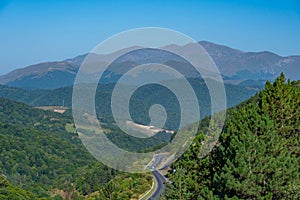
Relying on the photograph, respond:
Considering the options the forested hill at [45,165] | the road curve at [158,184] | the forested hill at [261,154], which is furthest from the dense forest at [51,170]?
the forested hill at [261,154]

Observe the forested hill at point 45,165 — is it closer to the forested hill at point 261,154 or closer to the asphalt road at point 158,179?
the asphalt road at point 158,179

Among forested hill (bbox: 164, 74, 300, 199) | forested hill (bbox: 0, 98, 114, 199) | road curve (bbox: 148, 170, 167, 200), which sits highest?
forested hill (bbox: 164, 74, 300, 199)

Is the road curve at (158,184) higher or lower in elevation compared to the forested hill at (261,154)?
lower

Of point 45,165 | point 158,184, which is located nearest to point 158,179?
point 158,184

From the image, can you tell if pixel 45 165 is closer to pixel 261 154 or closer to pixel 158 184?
pixel 158 184

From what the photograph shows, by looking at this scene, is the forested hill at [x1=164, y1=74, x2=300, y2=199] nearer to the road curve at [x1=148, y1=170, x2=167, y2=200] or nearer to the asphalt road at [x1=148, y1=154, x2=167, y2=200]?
the road curve at [x1=148, y1=170, x2=167, y2=200]

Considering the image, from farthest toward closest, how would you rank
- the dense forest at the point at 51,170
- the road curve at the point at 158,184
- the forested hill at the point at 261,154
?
the dense forest at the point at 51,170 → the road curve at the point at 158,184 → the forested hill at the point at 261,154

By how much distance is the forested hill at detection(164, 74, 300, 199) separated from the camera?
1986 centimetres

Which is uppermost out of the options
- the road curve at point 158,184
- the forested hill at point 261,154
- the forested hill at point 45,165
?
the forested hill at point 261,154

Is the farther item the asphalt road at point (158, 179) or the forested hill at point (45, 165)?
the forested hill at point (45, 165)

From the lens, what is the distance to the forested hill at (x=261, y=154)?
782 inches

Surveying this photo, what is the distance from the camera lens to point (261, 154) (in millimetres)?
20000

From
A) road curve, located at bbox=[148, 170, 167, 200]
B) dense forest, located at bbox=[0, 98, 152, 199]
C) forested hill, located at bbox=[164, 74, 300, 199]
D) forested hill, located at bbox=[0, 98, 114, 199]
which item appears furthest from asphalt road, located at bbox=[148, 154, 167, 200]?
forested hill, located at bbox=[164, 74, 300, 199]

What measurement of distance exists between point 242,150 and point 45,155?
93356mm
